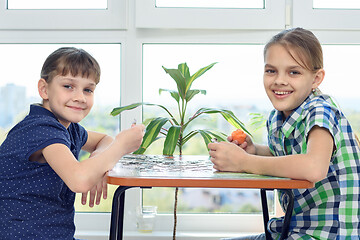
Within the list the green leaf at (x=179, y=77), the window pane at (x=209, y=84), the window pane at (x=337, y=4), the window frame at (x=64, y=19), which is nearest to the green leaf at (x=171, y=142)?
the green leaf at (x=179, y=77)

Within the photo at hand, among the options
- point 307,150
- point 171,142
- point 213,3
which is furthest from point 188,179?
point 213,3

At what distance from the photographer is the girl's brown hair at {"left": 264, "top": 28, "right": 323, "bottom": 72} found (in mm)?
1537

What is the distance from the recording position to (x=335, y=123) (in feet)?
4.50

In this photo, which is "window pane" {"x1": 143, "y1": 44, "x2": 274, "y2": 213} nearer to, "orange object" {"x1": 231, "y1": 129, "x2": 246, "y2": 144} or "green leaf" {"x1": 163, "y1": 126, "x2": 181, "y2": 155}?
"green leaf" {"x1": 163, "y1": 126, "x2": 181, "y2": 155}

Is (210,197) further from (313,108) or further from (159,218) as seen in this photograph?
(313,108)

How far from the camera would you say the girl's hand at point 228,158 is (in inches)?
53.9

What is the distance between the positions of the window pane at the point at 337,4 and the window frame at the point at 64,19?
3.49 feet

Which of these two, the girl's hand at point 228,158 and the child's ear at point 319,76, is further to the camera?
the child's ear at point 319,76

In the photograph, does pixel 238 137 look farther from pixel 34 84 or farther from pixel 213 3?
pixel 34 84

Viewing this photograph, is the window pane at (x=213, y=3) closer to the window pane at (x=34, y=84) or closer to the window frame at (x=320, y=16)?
the window frame at (x=320, y=16)

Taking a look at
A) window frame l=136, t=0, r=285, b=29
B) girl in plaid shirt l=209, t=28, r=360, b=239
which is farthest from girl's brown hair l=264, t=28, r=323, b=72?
window frame l=136, t=0, r=285, b=29

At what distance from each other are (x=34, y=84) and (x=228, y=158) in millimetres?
1638

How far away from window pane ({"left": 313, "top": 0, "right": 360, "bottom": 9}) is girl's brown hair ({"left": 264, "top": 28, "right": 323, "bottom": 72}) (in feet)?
3.60

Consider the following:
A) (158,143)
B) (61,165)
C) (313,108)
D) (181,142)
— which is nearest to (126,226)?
(158,143)
